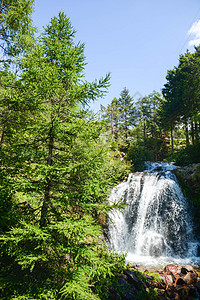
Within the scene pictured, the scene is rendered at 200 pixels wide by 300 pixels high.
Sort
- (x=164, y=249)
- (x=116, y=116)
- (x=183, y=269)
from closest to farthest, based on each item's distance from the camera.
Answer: (x=183, y=269) < (x=164, y=249) < (x=116, y=116)

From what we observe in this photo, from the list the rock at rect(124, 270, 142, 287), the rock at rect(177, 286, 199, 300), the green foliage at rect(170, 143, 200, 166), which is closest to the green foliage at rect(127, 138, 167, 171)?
the green foliage at rect(170, 143, 200, 166)

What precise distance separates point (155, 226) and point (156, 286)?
5345 mm

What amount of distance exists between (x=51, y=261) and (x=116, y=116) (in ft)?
98.1

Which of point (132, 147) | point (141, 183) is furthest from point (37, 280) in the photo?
point (132, 147)

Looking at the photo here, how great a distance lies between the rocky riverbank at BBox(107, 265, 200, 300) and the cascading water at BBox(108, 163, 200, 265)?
2.34m

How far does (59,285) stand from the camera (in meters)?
3.52

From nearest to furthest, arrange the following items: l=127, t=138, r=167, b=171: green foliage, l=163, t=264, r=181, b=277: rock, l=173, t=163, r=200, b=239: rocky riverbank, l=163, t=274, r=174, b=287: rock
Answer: l=163, t=274, r=174, b=287: rock → l=163, t=264, r=181, b=277: rock → l=173, t=163, r=200, b=239: rocky riverbank → l=127, t=138, r=167, b=171: green foliage

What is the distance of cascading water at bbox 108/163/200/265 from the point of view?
10.1 m

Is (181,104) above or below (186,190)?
above

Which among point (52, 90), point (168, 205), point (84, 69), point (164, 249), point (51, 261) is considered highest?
point (84, 69)

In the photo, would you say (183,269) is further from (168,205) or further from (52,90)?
(52,90)

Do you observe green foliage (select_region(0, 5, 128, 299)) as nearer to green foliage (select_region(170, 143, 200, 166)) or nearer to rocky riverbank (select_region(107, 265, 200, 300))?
rocky riverbank (select_region(107, 265, 200, 300))

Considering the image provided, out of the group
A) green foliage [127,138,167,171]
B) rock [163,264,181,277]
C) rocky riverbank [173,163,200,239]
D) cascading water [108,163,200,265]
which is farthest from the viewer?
green foliage [127,138,167,171]

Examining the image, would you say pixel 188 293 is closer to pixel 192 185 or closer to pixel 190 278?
pixel 190 278
